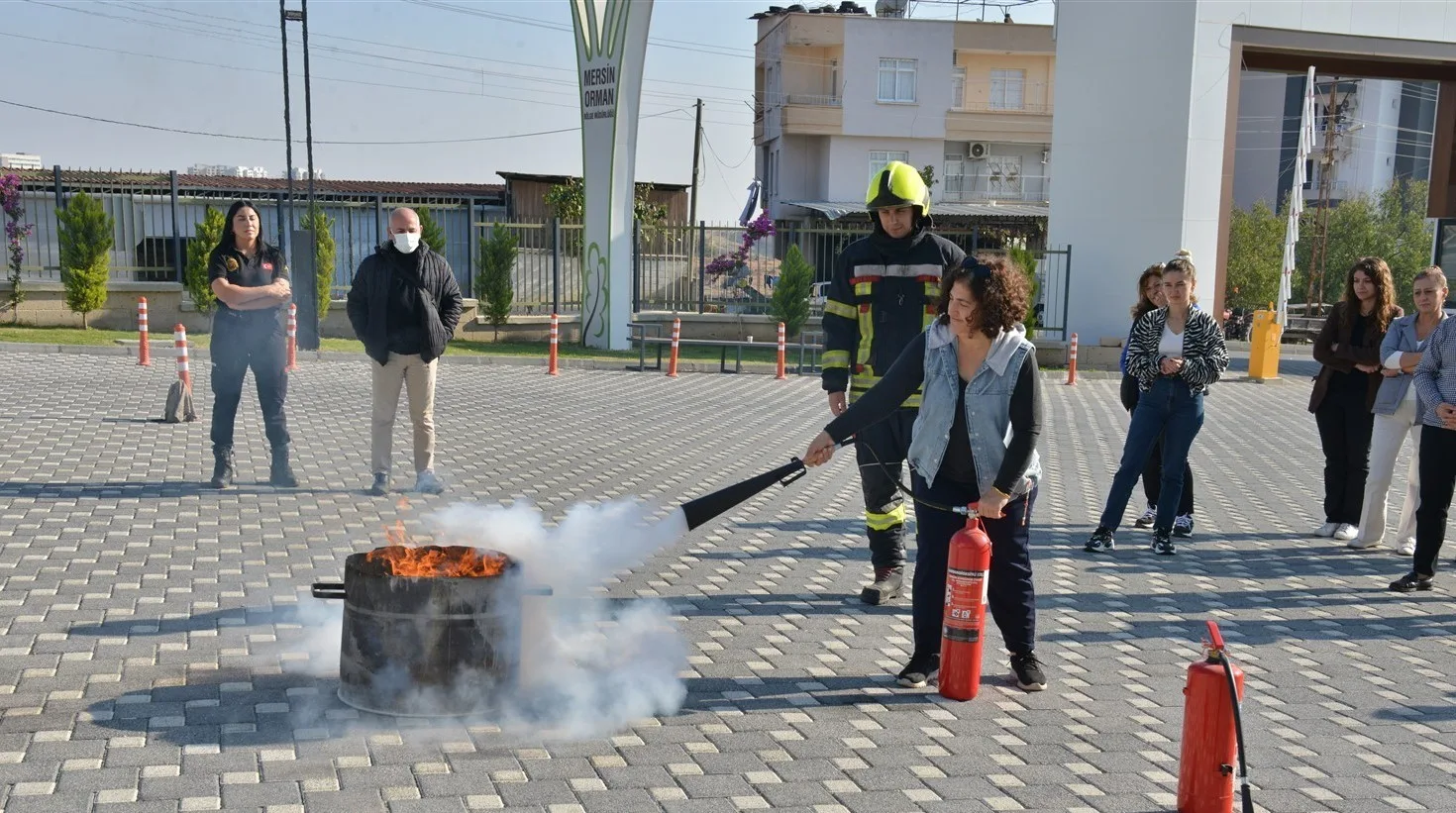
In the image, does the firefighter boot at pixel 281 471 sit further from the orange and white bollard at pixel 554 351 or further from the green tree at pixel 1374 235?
the green tree at pixel 1374 235

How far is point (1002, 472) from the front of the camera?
530cm

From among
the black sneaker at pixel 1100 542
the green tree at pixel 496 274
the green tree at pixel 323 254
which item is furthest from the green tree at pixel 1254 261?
the black sneaker at pixel 1100 542

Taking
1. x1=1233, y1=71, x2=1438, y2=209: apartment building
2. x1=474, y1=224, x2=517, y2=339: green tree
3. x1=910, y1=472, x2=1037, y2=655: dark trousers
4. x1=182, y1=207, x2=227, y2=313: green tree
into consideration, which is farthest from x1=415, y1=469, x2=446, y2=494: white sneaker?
x1=1233, y1=71, x2=1438, y2=209: apartment building

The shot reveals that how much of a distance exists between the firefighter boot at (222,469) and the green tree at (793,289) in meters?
20.1

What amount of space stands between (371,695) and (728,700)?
1.46m

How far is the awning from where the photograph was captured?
55781 millimetres

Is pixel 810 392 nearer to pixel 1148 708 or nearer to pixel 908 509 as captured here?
pixel 908 509

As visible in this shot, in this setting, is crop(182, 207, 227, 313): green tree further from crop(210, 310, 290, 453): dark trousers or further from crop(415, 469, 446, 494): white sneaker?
crop(415, 469, 446, 494): white sneaker

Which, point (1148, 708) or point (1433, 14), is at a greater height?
point (1433, 14)

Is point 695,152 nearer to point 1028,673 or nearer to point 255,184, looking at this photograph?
point 255,184

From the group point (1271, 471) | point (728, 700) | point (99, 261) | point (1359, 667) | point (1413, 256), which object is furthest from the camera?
point (1413, 256)

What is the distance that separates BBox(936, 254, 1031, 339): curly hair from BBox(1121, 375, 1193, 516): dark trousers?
4279 mm

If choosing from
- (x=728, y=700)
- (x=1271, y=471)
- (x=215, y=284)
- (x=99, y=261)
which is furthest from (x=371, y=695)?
(x=99, y=261)

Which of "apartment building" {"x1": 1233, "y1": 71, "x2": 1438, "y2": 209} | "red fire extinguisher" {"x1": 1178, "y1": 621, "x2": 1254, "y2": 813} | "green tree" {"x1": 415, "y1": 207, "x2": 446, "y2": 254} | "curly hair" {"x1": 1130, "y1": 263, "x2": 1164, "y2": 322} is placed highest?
"apartment building" {"x1": 1233, "y1": 71, "x2": 1438, "y2": 209}
